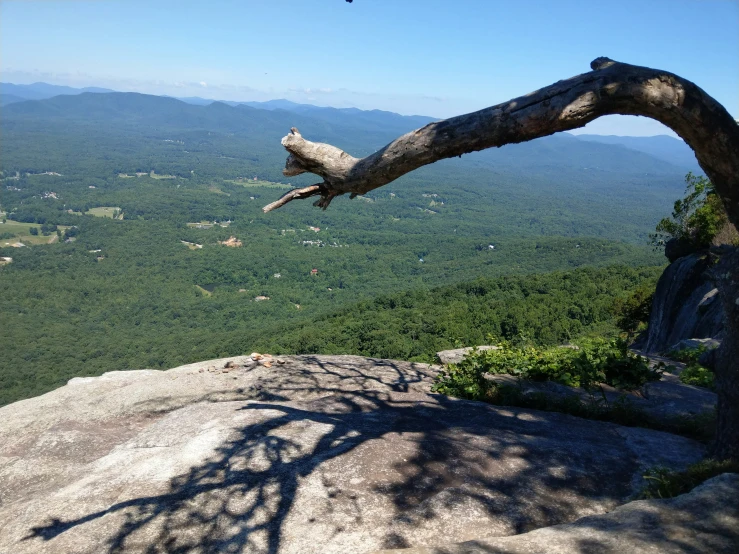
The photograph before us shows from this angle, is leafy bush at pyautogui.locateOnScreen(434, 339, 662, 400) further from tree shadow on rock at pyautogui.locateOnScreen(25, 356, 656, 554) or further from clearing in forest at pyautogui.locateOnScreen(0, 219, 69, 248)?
clearing in forest at pyautogui.locateOnScreen(0, 219, 69, 248)

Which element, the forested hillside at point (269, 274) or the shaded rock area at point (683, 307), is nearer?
the shaded rock area at point (683, 307)

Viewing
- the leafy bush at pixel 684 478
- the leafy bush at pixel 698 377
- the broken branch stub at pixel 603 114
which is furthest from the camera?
the leafy bush at pixel 698 377

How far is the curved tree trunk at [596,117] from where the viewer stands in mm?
3174

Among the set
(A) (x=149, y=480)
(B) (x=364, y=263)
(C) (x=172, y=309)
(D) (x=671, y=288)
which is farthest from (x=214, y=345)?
(B) (x=364, y=263)

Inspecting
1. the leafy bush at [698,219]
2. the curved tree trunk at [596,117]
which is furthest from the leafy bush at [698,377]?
the leafy bush at [698,219]

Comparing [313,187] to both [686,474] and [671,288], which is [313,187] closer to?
[686,474]

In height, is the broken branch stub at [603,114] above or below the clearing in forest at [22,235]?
above

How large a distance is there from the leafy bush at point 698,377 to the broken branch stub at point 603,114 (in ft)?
13.9

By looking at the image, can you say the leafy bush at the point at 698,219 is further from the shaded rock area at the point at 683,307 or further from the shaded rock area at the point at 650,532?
the shaded rock area at the point at 650,532

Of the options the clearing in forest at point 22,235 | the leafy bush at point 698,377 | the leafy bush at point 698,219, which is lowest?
the clearing in forest at point 22,235

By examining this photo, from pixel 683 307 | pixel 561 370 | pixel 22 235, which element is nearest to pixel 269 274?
pixel 22 235

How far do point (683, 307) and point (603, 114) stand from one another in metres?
12.4

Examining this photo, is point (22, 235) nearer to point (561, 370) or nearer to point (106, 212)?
point (106, 212)

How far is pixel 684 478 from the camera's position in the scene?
3363 millimetres
